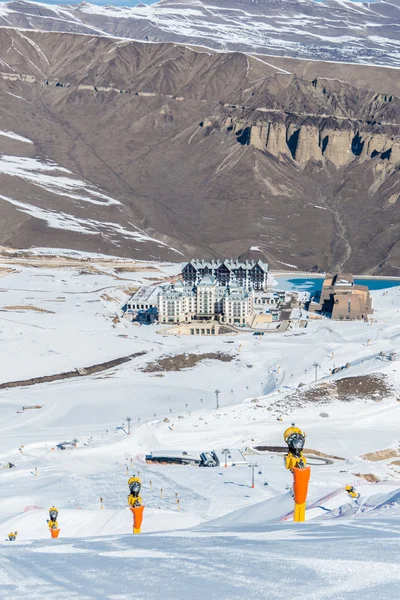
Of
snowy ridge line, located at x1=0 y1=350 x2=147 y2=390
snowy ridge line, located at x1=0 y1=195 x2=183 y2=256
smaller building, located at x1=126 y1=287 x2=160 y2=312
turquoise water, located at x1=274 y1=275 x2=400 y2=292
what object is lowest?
snowy ridge line, located at x1=0 y1=195 x2=183 y2=256

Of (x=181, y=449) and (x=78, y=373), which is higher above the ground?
(x=181, y=449)

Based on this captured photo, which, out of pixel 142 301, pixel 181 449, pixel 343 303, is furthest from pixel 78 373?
pixel 343 303

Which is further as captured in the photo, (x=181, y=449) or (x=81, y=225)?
(x=81, y=225)

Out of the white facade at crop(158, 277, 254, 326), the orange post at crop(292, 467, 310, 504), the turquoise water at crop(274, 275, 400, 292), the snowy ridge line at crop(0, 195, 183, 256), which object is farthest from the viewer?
the snowy ridge line at crop(0, 195, 183, 256)

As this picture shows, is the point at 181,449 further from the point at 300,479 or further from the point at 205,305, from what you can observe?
the point at 205,305

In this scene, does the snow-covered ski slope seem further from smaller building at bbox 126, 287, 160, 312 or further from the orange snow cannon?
smaller building at bbox 126, 287, 160, 312

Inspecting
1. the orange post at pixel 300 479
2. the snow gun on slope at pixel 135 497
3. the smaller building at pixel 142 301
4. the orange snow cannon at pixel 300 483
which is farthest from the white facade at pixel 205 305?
the orange post at pixel 300 479

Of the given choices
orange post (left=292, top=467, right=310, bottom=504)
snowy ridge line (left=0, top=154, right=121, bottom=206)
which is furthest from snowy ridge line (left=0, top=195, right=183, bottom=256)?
orange post (left=292, top=467, right=310, bottom=504)
